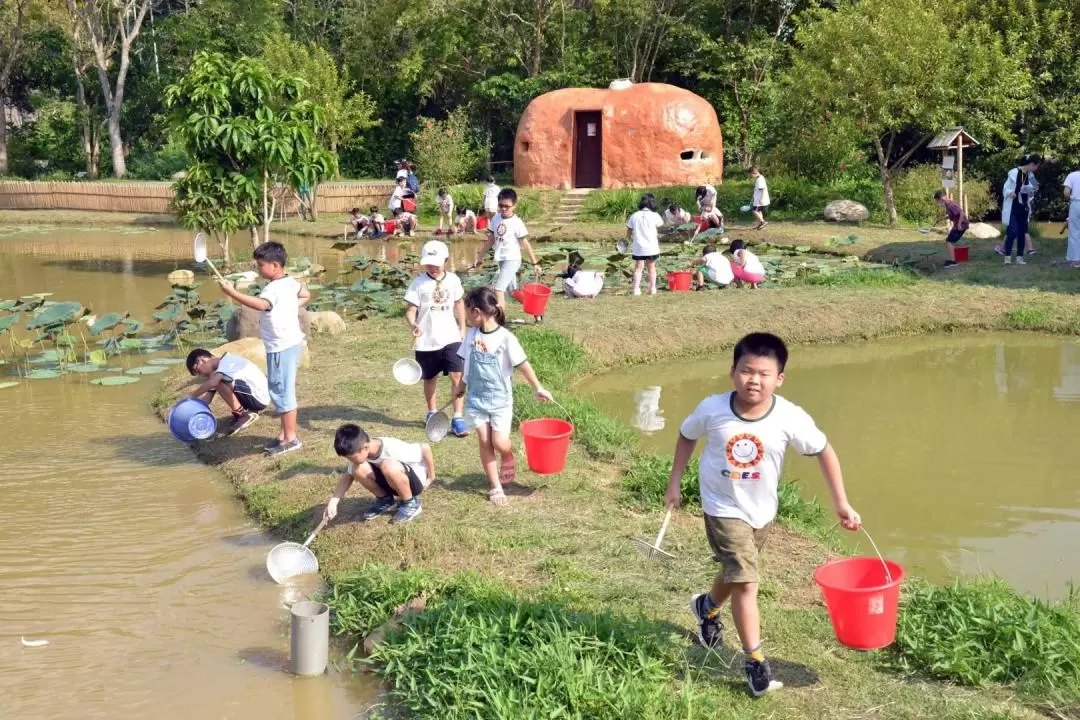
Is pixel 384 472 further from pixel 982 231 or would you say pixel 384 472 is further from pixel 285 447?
pixel 982 231

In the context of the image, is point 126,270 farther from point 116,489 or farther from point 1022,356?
point 1022,356

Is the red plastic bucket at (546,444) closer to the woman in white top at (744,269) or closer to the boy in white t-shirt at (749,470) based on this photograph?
the boy in white t-shirt at (749,470)

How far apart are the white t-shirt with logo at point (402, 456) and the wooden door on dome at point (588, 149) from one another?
69.2 ft

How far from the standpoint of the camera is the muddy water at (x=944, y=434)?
19.9ft

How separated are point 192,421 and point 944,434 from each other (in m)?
5.76

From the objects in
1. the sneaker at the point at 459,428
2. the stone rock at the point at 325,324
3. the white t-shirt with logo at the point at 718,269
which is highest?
the white t-shirt with logo at the point at 718,269

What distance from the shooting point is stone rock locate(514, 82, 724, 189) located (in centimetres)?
2548

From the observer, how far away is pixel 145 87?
35.8 m

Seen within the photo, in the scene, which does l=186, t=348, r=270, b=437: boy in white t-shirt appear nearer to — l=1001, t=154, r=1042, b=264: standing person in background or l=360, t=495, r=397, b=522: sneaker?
l=360, t=495, r=397, b=522: sneaker

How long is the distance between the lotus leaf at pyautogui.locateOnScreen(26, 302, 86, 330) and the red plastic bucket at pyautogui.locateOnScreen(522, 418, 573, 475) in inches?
268

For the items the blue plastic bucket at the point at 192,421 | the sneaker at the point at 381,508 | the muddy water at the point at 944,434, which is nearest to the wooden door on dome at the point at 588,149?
the muddy water at the point at 944,434

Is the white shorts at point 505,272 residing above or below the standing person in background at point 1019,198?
below

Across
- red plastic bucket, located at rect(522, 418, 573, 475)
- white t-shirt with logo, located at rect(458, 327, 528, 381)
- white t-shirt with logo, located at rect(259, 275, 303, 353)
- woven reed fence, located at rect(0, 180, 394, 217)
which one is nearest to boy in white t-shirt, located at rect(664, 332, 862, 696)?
red plastic bucket, located at rect(522, 418, 573, 475)

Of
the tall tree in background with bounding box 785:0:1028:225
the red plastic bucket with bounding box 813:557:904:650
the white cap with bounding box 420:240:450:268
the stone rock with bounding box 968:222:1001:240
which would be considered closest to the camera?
the red plastic bucket with bounding box 813:557:904:650
